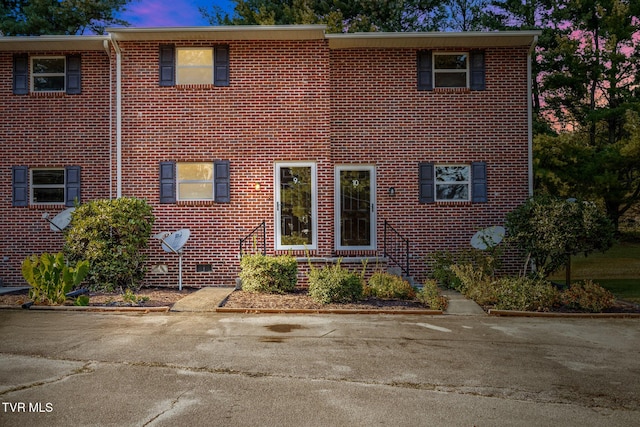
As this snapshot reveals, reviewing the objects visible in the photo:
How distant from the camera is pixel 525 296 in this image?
944cm

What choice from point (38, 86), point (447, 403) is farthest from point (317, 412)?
point (38, 86)

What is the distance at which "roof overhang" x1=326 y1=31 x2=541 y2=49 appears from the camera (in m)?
12.2

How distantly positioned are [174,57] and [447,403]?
33.8 feet

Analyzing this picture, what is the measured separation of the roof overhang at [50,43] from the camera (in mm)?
12383

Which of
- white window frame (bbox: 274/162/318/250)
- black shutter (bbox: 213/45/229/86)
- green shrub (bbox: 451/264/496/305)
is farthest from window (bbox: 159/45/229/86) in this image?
green shrub (bbox: 451/264/496/305)

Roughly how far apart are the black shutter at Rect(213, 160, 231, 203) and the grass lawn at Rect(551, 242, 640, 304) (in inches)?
360

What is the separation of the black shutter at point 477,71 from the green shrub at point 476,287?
168 inches

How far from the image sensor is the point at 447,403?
4.59 metres

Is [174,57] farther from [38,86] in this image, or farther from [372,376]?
[372,376]

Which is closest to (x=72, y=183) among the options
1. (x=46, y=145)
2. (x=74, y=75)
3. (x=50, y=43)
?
(x=46, y=145)

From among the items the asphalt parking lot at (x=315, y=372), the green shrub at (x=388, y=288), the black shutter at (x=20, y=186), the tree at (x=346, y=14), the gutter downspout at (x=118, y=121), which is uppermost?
the tree at (x=346, y=14)

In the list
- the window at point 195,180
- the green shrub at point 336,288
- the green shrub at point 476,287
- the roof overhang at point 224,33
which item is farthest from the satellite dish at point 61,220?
the green shrub at point 476,287

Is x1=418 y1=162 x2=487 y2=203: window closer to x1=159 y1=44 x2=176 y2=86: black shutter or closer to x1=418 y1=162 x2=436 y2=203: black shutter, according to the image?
x1=418 y1=162 x2=436 y2=203: black shutter

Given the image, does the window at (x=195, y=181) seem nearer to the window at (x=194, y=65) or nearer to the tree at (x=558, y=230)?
the window at (x=194, y=65)
